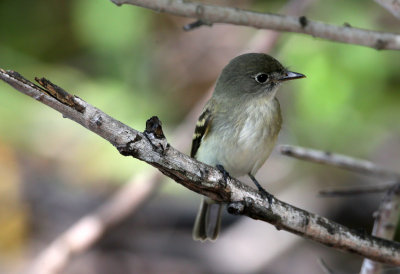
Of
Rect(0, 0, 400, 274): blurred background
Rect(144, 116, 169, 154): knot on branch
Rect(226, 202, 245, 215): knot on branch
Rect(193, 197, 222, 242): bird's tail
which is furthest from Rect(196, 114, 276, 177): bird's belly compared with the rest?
Rect(0, 0, 400, 274): blurred background

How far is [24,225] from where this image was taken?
5.14m

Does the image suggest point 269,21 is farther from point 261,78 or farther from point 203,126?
point 203,126

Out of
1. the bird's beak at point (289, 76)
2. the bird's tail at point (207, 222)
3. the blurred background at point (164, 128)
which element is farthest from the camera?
the blurred background at point (164, 128)

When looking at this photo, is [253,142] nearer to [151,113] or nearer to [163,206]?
[151,113]

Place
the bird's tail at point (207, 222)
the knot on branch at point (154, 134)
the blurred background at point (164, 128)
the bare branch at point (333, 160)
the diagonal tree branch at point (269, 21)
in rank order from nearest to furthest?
the knot on branch at point (154, 134) → the diagonal tree branch at point (269, 21) → the bare branch at point (333, 160) → the bird's tail at point (207, 222) → the blurred background at point (164, 128)

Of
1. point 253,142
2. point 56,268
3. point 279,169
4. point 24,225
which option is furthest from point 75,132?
point 253,142

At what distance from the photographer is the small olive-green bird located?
3139 millimetres

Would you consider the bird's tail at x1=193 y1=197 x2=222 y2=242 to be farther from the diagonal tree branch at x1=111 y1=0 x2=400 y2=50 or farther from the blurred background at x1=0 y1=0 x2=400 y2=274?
the diagonal tree branch at x1=111 y1=0 x2=400 y2=50

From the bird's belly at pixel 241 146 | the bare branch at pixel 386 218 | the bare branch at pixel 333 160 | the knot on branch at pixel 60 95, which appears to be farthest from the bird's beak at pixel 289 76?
the knot on branch at pixel 60 95

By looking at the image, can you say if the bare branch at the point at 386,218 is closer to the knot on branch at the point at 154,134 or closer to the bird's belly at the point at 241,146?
the bird's belly at the point at 241,146

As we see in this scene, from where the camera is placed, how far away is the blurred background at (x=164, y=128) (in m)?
4.56

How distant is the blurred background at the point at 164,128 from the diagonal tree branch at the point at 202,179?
75.5 inches

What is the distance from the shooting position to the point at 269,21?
8.81 feet

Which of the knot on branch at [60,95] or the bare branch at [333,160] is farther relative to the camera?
the bare branch at [333,160]
